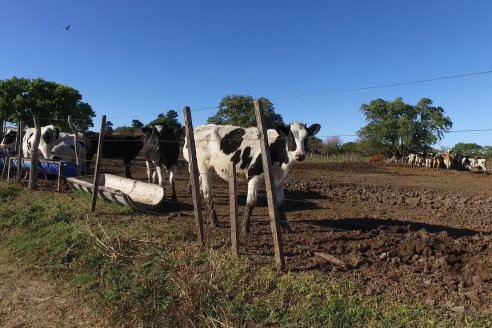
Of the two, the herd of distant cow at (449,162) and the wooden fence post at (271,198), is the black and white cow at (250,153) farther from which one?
the herd of distant cow at (449,162)

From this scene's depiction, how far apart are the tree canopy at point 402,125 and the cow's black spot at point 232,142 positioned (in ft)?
161

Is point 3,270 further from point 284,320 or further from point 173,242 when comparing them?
point 284,320

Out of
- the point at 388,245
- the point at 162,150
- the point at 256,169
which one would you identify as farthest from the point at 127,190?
the point at 388,245

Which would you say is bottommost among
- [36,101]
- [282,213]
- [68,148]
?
[282,213]

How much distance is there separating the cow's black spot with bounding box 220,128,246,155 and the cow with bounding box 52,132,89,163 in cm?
724

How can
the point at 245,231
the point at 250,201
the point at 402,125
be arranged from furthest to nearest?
1. the point at 402,125
2. the point at 250,201
3. the point at 245,231

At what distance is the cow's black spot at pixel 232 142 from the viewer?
8.03 m

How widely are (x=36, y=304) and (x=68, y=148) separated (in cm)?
995

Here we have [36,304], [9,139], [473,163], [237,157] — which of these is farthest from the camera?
[473,163]

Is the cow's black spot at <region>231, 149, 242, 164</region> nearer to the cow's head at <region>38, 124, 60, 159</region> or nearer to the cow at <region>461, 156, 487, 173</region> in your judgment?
the cow's head at <region>38, 124, 60, 159</region>

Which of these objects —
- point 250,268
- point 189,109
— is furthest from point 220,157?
point 250,268

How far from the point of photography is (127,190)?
34.3 feet

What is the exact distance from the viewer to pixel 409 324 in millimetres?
3668

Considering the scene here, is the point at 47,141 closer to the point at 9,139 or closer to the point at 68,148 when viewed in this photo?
the point at 68,148
